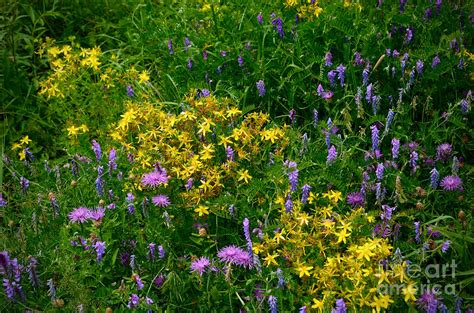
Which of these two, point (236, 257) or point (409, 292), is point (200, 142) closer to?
point (236, 257)

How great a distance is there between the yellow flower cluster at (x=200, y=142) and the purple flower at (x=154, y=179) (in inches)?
2.9

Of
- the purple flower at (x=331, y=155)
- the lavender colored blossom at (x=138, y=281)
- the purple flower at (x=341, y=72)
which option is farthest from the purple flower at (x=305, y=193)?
the purple flower at (x=341, y=72)

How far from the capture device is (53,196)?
2746 millimetres

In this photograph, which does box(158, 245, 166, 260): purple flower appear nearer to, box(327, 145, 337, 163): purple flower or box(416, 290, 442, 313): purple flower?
box(327, 145, 337, 163): purple flower

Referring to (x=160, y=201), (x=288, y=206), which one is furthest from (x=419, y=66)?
(x=160, y=201)

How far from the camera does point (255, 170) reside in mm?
2785

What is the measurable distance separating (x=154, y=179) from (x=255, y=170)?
46 cm

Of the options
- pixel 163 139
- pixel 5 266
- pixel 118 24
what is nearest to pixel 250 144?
pixel 163 139

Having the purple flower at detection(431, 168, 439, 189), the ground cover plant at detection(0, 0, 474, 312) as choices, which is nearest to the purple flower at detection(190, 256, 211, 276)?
the ground cover plant at detection(0, 0, 474, 312)

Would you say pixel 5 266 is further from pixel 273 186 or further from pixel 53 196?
pixel 273 186

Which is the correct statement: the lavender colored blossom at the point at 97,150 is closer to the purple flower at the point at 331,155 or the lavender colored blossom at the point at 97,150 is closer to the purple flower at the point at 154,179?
the purple flower at the point at 154,179

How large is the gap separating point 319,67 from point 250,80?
0.36 metres

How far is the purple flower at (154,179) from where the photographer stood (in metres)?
2.56

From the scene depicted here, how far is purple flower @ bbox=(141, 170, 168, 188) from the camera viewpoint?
2557 millimetres
